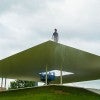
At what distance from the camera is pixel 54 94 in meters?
23.9

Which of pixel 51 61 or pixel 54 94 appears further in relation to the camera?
pixel 51 61

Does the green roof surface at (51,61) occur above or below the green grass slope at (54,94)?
above

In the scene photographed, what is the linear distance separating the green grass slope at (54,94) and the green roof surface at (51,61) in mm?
2955

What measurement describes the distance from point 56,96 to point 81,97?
2823 mm

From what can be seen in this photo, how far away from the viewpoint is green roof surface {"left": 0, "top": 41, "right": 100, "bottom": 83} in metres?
25.1

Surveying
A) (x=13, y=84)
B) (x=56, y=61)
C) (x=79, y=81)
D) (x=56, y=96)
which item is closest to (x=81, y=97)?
(x=56, y=96)

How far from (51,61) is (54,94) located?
18.0 ft

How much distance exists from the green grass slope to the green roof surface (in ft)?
9.70

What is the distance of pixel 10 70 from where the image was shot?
35375 mm

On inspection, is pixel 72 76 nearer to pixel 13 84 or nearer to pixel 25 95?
pixel 25 95

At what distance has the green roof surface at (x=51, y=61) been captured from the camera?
82.3ft

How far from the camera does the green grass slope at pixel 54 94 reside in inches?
944

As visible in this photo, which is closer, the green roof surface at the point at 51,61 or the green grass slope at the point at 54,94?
the green grass slope at the point at 54,94

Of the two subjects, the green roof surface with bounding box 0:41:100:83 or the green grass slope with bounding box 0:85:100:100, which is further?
the green roof surface with bounding box 0:41:100:83
